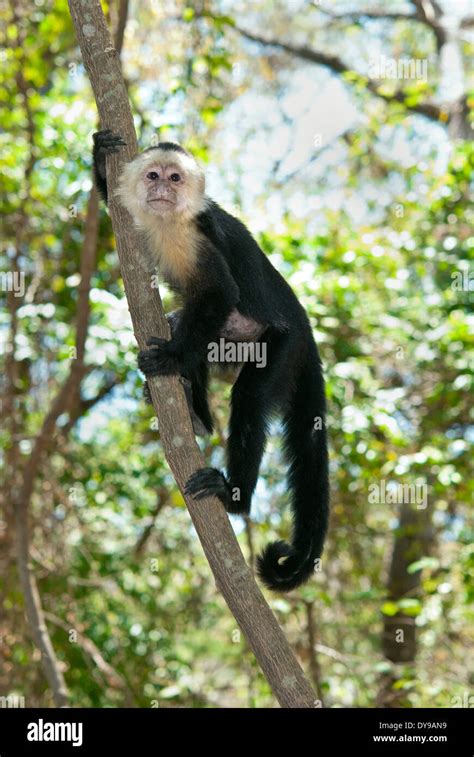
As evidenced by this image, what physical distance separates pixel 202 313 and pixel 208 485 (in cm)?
84

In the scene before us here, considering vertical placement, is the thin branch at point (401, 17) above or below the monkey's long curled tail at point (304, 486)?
above

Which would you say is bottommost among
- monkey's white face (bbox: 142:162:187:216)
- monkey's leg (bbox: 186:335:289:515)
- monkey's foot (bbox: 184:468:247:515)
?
monkey's foot (bbox: 184:468:247:515)

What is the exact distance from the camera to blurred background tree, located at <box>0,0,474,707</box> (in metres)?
6.17

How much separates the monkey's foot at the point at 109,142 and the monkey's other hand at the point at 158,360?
2.83ft

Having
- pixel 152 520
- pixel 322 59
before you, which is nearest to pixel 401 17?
pixel 322 59

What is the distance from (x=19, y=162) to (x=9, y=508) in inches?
109

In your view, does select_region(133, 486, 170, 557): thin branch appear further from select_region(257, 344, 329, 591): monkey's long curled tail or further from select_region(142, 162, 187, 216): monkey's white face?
select_region(142, 162, 187, 216): monkey's white face

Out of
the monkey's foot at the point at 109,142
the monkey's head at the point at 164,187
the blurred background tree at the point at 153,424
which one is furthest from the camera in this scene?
the blurred background tree at the point at 153,424

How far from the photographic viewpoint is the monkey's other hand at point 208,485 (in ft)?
12.0

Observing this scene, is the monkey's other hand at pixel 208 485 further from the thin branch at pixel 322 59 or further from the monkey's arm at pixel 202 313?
the thin branch at pixel 322 59

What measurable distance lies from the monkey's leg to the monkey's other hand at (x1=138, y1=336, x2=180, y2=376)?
1.77ft

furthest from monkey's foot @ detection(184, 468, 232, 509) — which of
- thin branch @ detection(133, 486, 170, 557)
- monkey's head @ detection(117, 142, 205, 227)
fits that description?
thin branch @ detection(133, 486, 170, 557)

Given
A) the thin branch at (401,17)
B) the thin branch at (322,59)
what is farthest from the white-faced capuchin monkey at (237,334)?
the thin branch at (401,17)

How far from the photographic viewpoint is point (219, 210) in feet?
14.8
